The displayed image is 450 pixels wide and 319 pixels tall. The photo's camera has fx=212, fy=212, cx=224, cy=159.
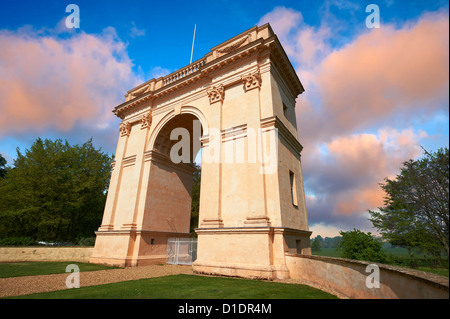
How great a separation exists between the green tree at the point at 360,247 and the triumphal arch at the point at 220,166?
660cm

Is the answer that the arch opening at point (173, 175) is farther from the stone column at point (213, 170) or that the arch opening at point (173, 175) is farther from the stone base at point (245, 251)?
the stone base at point (245, 251)

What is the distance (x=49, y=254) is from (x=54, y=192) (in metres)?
11.4

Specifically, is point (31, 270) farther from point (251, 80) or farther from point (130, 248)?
point (251, 80)

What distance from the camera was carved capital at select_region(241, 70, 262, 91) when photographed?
13.7 metres

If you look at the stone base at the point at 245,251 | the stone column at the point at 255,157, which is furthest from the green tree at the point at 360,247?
the stone column at the point at 255,157

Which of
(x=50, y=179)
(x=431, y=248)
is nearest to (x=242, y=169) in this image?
(x=431, y=248)

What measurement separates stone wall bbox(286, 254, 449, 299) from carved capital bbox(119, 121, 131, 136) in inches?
713

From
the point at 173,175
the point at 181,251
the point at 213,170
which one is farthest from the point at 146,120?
the point at 181,251

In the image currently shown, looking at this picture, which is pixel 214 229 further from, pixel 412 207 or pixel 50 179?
pixel 50 179

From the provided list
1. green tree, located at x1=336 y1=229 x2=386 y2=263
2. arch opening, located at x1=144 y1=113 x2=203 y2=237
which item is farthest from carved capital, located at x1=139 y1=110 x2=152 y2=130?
green tree, located at x1=336 y1=229 x2=386 y2=263

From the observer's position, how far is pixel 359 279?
5.84 m

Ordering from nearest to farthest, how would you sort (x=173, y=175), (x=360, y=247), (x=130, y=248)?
(x=130, y=248) < (x=360, y=247) < (x=173, y=175)

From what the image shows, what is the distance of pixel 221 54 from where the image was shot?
16.5m

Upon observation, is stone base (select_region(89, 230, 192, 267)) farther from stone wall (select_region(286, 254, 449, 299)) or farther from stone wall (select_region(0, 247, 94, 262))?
stone wall (select_region(286, 254, 449, 299))
